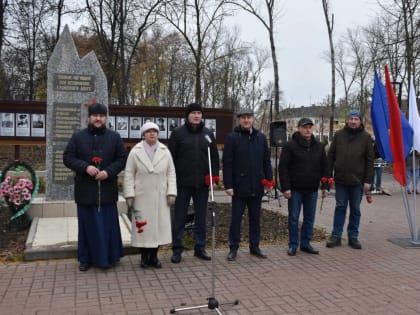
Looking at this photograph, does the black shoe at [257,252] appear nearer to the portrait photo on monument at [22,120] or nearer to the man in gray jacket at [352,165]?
the man in gray jacket at [352,165]

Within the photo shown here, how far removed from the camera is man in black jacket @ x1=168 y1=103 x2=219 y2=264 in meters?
5.63

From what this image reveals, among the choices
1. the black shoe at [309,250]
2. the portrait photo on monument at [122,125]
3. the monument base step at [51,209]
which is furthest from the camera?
the portrait photo on monument at [122,125]

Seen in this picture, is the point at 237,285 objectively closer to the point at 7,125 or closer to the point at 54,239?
the point at 54,239

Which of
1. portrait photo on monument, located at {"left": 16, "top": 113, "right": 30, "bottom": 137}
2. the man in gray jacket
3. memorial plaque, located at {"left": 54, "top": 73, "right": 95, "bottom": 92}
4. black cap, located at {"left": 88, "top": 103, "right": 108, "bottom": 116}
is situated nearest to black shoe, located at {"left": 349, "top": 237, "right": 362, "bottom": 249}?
the man in gray jacket

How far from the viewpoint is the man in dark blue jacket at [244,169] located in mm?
5805

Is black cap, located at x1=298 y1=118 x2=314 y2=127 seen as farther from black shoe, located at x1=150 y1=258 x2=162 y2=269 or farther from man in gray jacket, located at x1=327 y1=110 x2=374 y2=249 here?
black shoe, located at x1=150 y1=258 x2=162 y2=269

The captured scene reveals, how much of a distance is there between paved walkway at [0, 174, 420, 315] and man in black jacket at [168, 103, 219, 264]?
39 cm

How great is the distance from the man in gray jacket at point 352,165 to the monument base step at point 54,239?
3.00 meters

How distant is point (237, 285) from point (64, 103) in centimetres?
482

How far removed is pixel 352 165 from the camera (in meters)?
6.42

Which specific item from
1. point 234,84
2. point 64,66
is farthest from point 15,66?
point 64,66

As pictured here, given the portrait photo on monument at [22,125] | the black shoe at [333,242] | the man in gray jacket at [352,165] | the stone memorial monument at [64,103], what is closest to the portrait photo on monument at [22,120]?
the portrait photo on monument at [22,125]

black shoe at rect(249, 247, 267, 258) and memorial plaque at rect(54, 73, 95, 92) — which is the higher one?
memorial plaque at rect(54, 73, 95, 92)

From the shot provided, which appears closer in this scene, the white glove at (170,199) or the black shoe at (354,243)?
the white glove at (170,199)
